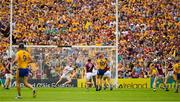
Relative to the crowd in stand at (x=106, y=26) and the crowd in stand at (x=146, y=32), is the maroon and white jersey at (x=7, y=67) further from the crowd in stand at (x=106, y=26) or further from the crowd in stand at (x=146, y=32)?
the crowd in stand at (x=146, y=32)

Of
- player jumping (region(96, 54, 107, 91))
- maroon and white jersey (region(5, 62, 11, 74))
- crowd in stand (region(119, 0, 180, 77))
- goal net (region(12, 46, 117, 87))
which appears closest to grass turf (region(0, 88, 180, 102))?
player jumping (region(96, 54, 107, 91))

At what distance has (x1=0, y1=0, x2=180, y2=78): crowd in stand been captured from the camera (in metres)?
48.1

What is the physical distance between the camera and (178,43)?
50094 mm

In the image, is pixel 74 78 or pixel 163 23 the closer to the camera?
pixel 74 78

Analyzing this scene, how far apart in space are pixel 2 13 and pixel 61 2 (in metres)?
5.24

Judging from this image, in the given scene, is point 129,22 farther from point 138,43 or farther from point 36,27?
point 36,27

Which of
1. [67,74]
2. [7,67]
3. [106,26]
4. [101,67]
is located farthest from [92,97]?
[106,26]

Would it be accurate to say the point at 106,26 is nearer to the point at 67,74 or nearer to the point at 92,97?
the point at 67,74

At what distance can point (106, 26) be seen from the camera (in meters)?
50.0

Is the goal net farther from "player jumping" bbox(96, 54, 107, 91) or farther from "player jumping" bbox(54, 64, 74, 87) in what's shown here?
"player jumping" bbox(96, 54, 107, 91)

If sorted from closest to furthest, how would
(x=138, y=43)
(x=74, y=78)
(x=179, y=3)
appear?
(x=74, y=78) < (x=138, y=43) < (x=179, y=3)

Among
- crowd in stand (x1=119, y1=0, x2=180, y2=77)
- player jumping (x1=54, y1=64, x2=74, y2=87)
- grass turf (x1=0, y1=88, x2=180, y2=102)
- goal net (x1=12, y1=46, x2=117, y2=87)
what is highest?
crowd in stand (x1=119, y1=0, x2=180, y2=77)

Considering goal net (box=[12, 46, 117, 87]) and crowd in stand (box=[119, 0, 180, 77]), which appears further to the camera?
crowd in stand (box=[119, 0, 180, 77])

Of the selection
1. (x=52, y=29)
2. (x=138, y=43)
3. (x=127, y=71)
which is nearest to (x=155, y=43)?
(x=138, y=43)
